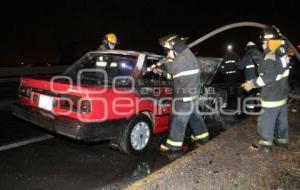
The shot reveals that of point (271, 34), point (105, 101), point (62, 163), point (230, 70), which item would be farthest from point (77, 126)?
point (230, 70)

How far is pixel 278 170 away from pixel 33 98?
145 inches

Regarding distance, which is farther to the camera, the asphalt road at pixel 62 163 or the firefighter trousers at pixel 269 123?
the firefighter trousers at pixel 269 123

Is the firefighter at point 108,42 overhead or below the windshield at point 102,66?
overhead

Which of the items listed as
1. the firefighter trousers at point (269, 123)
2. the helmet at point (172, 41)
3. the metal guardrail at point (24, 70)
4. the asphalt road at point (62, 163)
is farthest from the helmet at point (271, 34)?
the metal guardrail at point (24, 70)

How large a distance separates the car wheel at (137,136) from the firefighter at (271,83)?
5.48 feet

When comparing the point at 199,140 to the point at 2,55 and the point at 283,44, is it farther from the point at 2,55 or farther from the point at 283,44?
the point at 2,55

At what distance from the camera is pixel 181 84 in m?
5.42

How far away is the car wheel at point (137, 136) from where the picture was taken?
521cm

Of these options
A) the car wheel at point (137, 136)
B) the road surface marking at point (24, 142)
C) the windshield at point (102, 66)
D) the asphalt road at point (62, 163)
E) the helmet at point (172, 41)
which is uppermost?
the helmet at point (172, 41)

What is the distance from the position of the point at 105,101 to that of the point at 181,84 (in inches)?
51.0

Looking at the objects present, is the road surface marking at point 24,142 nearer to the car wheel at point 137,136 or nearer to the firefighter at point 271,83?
the car wheel at point 137,136

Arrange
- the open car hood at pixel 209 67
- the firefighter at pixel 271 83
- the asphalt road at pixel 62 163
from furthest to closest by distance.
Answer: the open car hood at pixel 209 67 < the firefighter at pixel 271 83 < the asphalt road at pixel 62 163

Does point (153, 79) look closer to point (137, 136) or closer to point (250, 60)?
point (137, 136)

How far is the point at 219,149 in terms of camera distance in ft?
17.7
